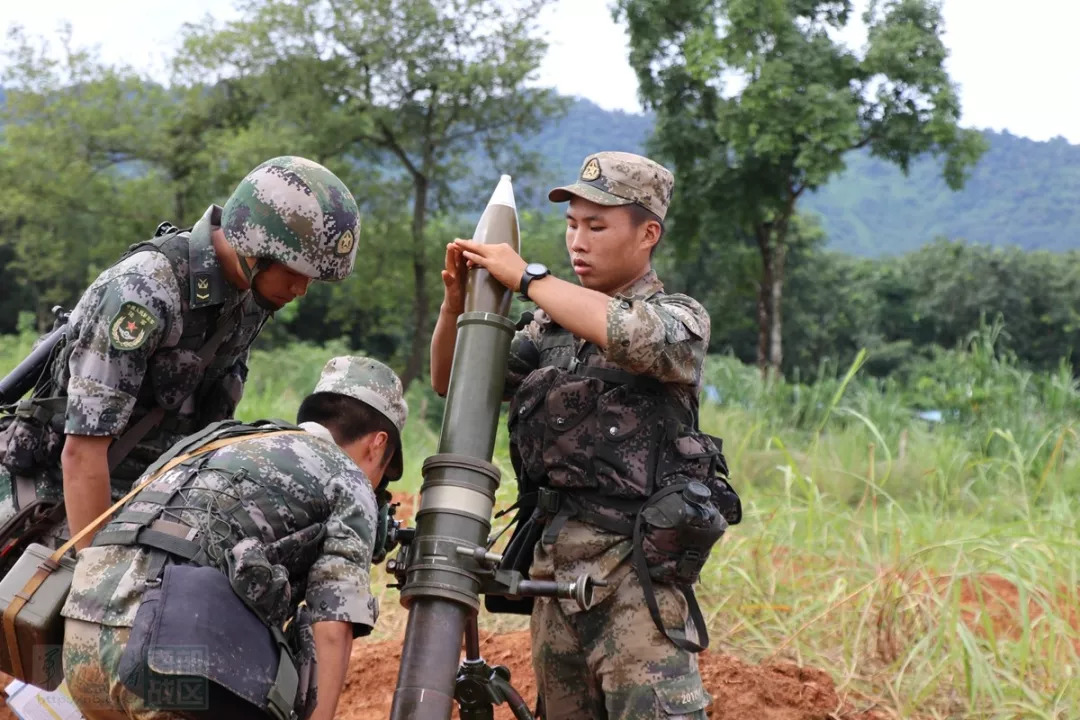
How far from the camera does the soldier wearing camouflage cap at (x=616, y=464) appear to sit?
293 cm

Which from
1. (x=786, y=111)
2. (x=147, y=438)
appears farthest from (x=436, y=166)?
(x=147, y=438)

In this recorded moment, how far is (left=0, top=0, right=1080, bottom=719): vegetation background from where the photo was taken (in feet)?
16.9

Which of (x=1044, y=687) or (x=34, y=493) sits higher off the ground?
(x=34, y=493)

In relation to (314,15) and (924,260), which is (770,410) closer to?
(314,15)

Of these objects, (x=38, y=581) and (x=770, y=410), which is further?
(x=770, y=410)

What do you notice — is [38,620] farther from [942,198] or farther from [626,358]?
[942,198]

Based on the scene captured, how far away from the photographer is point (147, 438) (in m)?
3.52

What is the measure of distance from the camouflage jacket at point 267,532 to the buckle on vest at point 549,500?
504 mm

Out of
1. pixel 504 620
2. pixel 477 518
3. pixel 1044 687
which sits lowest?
pixel 504 620

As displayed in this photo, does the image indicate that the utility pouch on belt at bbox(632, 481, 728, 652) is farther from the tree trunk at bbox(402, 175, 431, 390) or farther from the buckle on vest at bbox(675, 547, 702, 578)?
the tree trunk at bbox(402, 175, 431, 390)

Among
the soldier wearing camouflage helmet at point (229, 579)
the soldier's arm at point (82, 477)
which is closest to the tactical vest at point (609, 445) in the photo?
the soldier wearing camouflage helmet at point (229, 579)

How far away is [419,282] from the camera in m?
28.6

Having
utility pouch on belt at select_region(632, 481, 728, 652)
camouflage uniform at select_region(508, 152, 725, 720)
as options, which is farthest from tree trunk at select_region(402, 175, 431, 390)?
utility pouch on belt at select_region(632, 481, 728, 652)

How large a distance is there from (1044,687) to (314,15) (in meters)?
26.4
